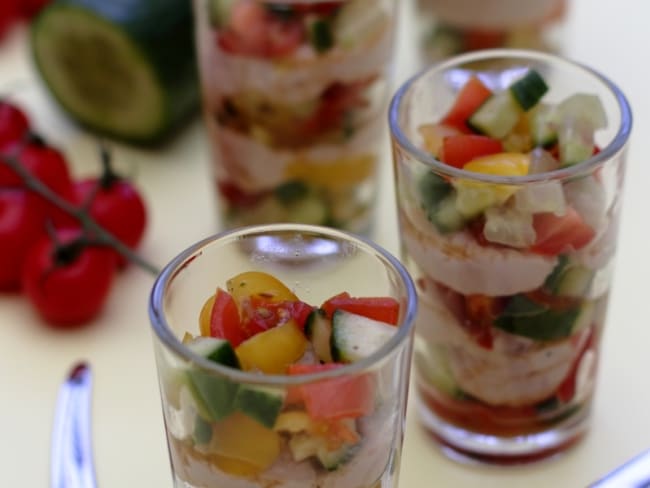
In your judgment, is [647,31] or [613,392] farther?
[647,31]

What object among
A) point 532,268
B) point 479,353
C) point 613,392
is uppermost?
point 532,268

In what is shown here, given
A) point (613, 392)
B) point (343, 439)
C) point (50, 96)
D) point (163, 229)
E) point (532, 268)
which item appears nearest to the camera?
point (343, 439)

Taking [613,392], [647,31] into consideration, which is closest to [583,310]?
[613,392]

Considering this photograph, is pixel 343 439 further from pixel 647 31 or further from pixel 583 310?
pixel 647 31

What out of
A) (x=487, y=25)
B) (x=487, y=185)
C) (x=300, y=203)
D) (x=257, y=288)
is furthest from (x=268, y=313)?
(x=487, y=25)

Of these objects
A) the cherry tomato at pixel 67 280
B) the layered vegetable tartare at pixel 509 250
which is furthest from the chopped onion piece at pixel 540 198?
the cherry tomato at pixel 67 280

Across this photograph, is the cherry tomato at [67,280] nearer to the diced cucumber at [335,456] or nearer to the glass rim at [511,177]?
the glass rim at [511,177]
